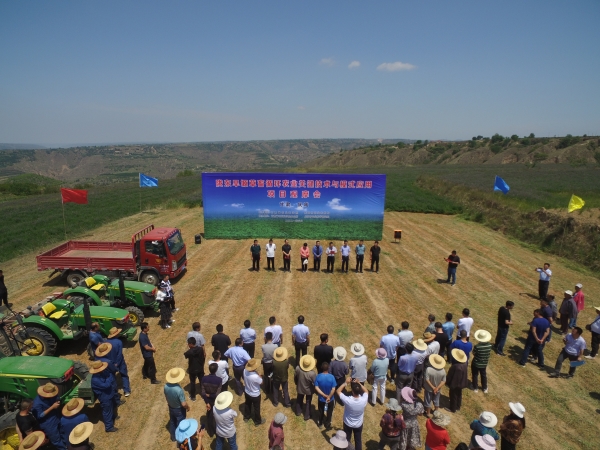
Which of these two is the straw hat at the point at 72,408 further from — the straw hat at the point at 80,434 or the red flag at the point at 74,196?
the red flag at the point at 74,196

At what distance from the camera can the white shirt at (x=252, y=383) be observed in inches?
245

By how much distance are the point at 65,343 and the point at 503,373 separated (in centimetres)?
1192

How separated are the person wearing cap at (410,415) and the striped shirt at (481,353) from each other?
2.74 meters

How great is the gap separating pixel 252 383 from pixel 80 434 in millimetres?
2690

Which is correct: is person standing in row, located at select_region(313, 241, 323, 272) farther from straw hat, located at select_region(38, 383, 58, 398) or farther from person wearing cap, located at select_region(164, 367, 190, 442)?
straw hat, located at select_region(38, 383, 58, 398)

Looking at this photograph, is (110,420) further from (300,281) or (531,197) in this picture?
(531,197)

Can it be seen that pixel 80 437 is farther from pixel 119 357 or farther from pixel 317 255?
pixel 317 255

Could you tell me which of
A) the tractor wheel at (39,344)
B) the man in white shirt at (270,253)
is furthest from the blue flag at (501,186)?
the tractor wheel at (39,344)

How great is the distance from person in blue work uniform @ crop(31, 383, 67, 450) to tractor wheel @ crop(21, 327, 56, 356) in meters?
3.25

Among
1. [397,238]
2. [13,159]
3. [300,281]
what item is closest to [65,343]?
[300,281]

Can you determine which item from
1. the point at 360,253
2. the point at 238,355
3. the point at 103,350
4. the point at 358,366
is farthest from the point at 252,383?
the point at 360,253

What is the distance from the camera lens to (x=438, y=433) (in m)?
5.16

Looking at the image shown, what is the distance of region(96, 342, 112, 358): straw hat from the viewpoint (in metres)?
6.65

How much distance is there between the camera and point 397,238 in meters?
20.1
